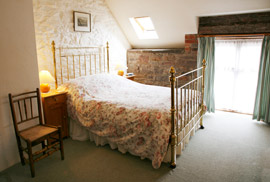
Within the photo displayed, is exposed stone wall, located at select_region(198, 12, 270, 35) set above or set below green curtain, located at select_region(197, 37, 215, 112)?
above

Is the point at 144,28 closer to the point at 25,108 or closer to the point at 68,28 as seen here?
the point at 68,28

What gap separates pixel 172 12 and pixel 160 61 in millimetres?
1281

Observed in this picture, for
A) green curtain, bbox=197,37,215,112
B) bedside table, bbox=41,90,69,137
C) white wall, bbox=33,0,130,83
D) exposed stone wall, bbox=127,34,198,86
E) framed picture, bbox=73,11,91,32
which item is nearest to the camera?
bedside table, bbox=41,90,69,137

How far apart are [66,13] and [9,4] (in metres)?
1.51

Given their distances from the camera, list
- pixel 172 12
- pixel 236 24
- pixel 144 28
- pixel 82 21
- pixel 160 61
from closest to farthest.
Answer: pixel 236 24 → pixel 82 21 → pixel 172 12 → pixel 160 61 → pixel 144 28

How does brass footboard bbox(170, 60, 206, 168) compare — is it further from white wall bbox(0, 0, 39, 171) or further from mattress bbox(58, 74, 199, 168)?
white wall bbox(0, 0, 39, 171)

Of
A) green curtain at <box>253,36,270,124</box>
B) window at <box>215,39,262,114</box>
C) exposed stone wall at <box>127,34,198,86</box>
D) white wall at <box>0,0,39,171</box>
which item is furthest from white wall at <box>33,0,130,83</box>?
green curtain at <box>253,36,270,124</box>

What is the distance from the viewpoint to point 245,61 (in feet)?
15.2

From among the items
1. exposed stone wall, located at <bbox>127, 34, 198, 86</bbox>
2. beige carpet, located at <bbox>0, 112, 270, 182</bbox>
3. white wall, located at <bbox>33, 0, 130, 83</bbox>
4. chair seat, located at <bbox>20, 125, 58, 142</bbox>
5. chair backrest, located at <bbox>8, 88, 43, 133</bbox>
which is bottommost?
beige carpet, located at <bbox>0, 112, 270, 182</bbox>

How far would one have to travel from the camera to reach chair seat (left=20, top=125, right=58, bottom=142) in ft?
9.08

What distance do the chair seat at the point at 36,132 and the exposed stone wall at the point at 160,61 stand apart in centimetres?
327

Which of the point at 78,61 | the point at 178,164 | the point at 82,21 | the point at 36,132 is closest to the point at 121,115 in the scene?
the point at 178,164

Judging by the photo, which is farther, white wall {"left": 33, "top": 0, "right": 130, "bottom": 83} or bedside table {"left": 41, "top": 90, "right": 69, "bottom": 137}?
white wall {"left": 33, "top": 0, "right": 130, "bottom": 83}

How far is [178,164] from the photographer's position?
9.71ft
